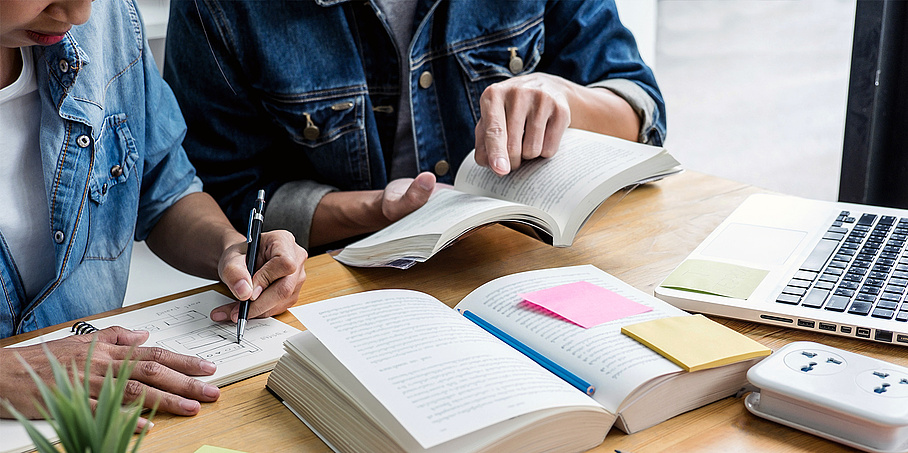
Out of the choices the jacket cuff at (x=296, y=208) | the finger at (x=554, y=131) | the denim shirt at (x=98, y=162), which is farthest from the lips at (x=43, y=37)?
the finger at (x=554, y=131)

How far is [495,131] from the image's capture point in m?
1.04

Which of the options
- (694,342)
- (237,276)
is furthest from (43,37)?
(694,342)

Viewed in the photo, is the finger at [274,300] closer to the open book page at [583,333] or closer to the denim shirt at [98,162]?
the open book page at [583,333]

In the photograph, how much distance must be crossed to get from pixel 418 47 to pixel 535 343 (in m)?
0.82

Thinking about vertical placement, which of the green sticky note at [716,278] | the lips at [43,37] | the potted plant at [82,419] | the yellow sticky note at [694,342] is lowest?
the green sticky note at [716,278]

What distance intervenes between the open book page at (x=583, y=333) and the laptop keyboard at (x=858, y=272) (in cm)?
16

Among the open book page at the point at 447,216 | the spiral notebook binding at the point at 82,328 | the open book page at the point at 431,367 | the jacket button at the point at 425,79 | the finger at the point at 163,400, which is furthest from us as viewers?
the jacket button at the point at 425,79

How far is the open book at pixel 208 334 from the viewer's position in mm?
735

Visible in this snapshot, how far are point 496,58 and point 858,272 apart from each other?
2.70 ft

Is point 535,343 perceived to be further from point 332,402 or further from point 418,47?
point 418,47

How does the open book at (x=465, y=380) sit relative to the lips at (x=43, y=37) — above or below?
below

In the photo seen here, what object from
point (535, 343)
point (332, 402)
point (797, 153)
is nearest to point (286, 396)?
point (332, 402)

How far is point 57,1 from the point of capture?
76 cm

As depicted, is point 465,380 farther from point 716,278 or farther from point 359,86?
point 359,86
